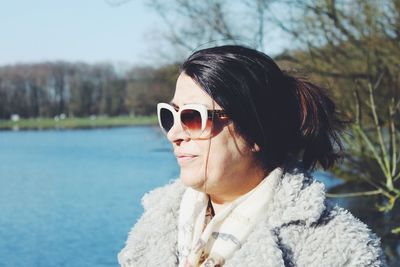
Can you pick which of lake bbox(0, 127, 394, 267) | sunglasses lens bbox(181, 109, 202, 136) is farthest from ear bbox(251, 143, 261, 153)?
lake bbox(0, 127, 394, 267)

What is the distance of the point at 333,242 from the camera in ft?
4.68

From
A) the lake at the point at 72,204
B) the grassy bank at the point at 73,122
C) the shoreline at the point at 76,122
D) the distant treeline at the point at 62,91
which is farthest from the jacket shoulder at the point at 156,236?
the distant treeline at the point at 62,91

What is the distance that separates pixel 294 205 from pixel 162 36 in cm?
1047

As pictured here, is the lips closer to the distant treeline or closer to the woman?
the woman

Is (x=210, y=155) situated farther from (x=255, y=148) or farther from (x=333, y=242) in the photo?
(x=333, y=242)

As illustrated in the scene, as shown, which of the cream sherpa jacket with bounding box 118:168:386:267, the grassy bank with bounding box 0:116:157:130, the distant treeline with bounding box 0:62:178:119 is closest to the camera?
the cream sherpa jacket with bounding box 118:168:386:267

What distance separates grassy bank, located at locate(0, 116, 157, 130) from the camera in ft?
242

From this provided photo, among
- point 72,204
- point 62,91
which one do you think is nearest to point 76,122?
point 62,91

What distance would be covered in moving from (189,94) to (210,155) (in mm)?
134

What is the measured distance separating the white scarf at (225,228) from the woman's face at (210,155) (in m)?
0.05

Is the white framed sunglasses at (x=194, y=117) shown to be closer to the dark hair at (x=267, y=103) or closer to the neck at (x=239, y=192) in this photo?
the dark hair at (x=267, y=103)

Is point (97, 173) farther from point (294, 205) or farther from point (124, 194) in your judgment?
point (294, 205)

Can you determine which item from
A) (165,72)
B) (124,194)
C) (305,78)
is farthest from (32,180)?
→ (305,78)

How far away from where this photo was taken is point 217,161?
1505 millimetres
